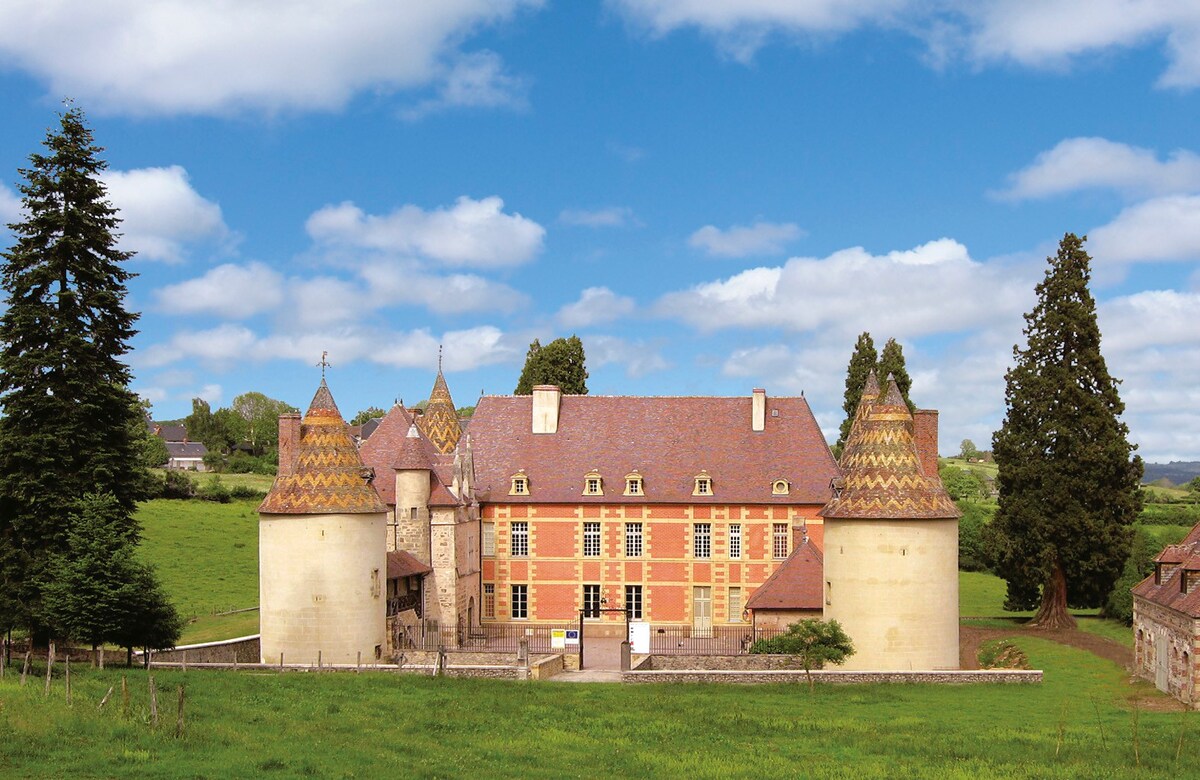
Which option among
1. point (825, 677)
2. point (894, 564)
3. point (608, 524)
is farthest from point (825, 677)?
point (608, 524)

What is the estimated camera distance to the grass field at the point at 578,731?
20.3 metres

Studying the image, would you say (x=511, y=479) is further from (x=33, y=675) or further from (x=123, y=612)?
(x=33, y=675)

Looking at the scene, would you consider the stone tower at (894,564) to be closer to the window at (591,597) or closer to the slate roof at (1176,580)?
the slate roof at (1176,580)

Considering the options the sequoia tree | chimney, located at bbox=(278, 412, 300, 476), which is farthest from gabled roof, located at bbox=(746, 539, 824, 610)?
the sequoia tree

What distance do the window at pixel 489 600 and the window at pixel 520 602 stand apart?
86 centimetres

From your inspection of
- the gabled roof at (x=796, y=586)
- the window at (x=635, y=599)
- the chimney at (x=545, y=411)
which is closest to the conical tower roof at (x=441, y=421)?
the chimney at (x=545, y=411)

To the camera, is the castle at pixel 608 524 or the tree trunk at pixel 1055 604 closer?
the castle at pixel 608 524

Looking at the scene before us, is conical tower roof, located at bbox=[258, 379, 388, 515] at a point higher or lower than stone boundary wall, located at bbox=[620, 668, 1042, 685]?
→ higher

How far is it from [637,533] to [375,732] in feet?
87.7

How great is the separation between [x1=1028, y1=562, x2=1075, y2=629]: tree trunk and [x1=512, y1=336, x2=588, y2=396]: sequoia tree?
33.4 m

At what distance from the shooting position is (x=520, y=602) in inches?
1965

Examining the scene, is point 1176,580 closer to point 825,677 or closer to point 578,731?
point 825,677

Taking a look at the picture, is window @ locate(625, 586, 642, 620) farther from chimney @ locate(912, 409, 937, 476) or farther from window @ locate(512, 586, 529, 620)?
chimney @ locate(912, 409, 937, 476)

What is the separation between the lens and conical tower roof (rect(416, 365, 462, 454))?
5066cm
